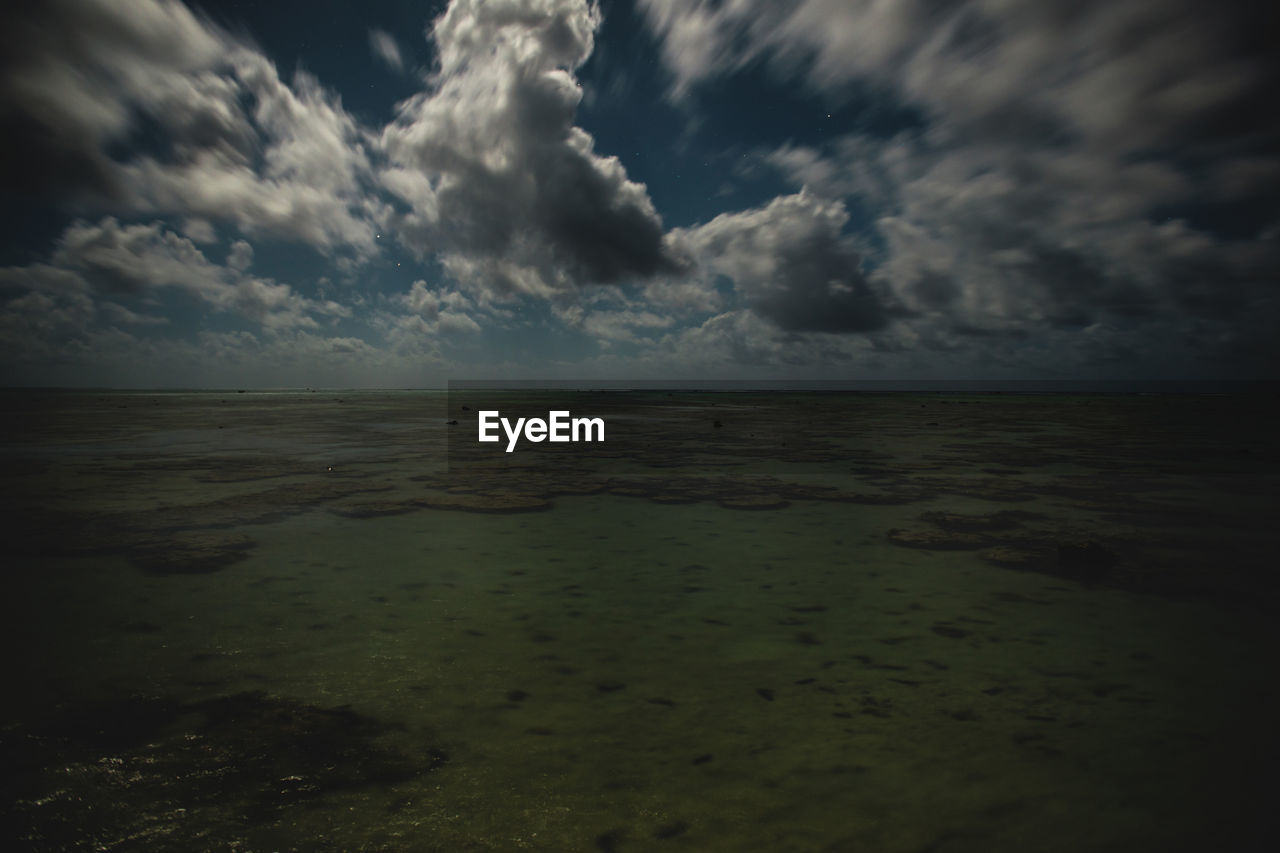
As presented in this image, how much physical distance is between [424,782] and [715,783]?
5.62 ft

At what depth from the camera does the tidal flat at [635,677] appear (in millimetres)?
3135

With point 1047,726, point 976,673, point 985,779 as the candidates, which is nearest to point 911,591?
point 976,673

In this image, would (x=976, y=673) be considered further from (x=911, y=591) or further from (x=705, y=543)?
(x=705, y=543)

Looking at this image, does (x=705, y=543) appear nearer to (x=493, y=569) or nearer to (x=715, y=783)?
(x=493, y=569)

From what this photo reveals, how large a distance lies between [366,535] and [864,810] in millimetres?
8149

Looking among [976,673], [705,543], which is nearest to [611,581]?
[705,543]

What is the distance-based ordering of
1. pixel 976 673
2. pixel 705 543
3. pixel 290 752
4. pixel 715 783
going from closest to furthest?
1. pixel 715 783
2. pixel 290 752
3. pixel 976 673
4. pixel 705 543

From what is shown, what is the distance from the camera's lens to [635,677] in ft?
15.5

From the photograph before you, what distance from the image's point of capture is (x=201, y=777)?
3.40 meters

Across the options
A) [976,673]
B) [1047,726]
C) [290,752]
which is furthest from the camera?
[976,673]

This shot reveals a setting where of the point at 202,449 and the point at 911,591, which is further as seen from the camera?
the point at 202,449

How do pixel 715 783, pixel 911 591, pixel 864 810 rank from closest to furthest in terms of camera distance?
pixel 864 810 < pixel 715 783 < pixel 911 591

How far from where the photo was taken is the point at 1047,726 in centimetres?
401

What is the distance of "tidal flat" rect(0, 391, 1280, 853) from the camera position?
313cm
